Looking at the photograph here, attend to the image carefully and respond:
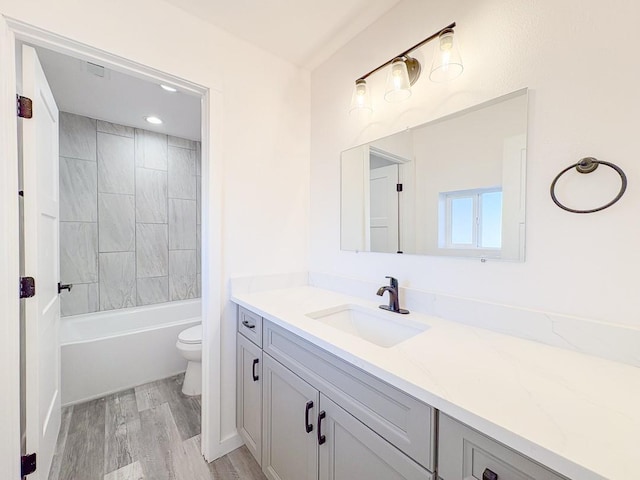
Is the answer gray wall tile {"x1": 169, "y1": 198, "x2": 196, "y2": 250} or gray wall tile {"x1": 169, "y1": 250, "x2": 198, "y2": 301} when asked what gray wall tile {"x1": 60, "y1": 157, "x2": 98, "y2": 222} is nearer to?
gray wall tile {"x1": 169, "y1": 198, "x2": 196, "y2": 250}

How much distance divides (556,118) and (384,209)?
0.77 meters

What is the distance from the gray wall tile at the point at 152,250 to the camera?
9.26 ft

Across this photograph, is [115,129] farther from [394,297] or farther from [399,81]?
[394,297]

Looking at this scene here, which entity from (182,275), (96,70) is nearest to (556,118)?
(96,70)

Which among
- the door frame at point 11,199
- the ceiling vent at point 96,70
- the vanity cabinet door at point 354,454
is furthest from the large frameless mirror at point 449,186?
the ceiling vent at point 96,70

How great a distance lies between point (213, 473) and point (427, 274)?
1519mm

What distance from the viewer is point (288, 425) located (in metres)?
1.19

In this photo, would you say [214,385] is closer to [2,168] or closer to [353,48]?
[2,168]

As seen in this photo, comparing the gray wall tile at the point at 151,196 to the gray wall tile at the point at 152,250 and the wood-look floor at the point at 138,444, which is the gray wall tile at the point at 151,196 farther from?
the wood-look floor at the point at 138,444

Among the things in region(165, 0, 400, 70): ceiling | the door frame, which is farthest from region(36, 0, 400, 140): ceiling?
the door frame

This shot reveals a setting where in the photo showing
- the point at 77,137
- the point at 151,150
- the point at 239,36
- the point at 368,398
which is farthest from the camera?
Result: the point at 151,150

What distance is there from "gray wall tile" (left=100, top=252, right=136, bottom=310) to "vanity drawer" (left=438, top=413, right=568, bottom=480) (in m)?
3.05

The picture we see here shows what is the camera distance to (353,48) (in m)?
1.63

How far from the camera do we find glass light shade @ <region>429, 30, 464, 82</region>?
1114mm
